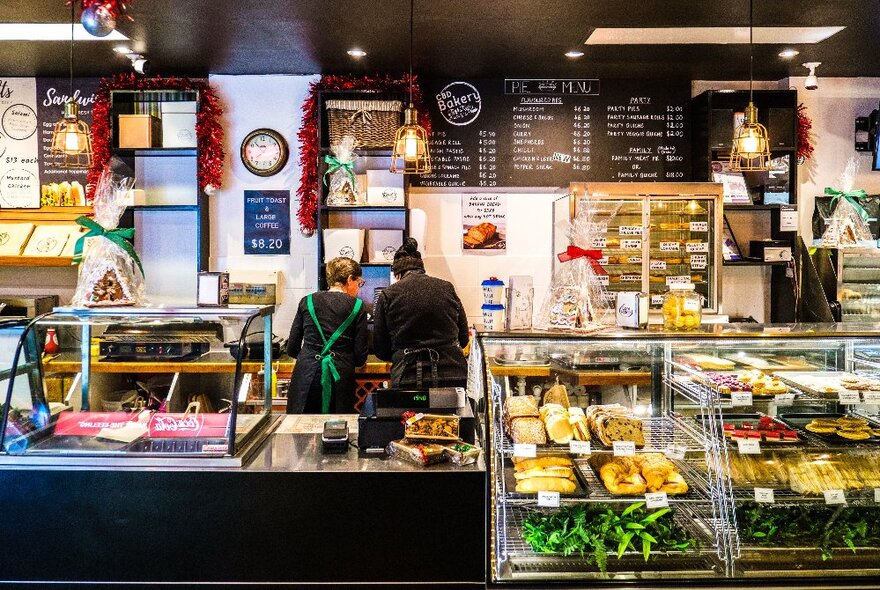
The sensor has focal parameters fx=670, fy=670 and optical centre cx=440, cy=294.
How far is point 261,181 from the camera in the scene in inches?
227

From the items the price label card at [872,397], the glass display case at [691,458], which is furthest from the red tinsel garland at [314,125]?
the price label card at [872,397]

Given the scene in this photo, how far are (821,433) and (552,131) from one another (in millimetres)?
3696

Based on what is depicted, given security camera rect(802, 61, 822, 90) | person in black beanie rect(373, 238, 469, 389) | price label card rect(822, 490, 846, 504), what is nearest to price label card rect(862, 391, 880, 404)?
price label card rect(822, 490, 846, 504)

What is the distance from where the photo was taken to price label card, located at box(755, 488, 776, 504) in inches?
102

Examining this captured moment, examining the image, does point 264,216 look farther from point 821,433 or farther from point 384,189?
point 821,433

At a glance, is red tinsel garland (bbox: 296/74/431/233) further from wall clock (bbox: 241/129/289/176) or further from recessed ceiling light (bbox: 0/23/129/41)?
recessed ceiling light (bbox: 0/23/129/41)

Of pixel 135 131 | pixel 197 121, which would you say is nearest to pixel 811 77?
pixel 197 121

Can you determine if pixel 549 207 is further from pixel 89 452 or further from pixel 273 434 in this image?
pixel 89 452

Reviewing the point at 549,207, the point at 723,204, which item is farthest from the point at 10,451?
the point at 723,204

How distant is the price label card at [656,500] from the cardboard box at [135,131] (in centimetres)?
464

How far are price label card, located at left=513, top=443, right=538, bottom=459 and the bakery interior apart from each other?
12 millimetres

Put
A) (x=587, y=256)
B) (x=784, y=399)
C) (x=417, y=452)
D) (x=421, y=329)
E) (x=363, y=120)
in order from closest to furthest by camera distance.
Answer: (x=417, y=452), (x=784, y=399), (x=587, y=256), (x=421, y=329), (x=363, y=120)

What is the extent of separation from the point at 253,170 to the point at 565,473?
417cm

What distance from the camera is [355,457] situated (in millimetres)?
2461
